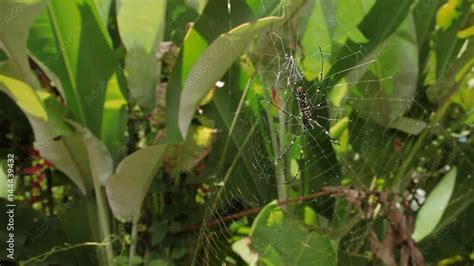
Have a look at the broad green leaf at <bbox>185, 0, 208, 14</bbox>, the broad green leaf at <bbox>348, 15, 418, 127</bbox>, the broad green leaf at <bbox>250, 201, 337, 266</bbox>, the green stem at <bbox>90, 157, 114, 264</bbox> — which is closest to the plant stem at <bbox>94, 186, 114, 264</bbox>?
the green stem at <bbox>90, 157, 114, 264</bbox>

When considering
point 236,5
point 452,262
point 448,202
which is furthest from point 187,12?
point 452,262

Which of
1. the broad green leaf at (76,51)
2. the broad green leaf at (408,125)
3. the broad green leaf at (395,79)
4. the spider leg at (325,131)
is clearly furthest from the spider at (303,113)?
the broad green leaf at (76,51)

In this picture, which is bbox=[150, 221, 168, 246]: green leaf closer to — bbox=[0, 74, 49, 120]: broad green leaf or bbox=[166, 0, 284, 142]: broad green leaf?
bbox=[166, 0, 284, 142]: broad green leaf

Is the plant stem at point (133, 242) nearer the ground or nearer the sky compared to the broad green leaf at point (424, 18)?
nearer the ground

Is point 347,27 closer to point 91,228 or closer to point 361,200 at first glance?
point 361,200

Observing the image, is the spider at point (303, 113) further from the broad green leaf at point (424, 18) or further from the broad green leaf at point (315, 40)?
the broad green leaf at point (424, 18)

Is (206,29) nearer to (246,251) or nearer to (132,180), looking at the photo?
(132,180)
